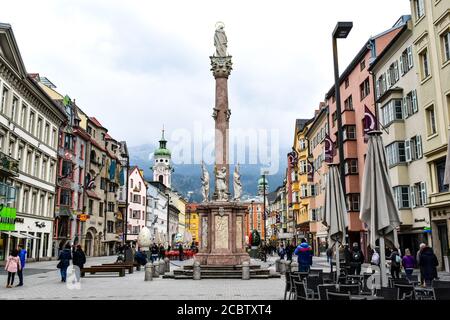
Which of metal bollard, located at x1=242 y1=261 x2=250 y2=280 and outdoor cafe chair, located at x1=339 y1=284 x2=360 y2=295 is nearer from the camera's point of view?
outdoor cafe chair, located at x1=339 y1=284 x2=360 y2=295

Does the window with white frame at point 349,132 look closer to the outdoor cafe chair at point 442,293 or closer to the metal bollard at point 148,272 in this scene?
the metal bollard at point 148,272

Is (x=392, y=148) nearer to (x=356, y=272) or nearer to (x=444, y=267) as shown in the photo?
(x=444, y=267)

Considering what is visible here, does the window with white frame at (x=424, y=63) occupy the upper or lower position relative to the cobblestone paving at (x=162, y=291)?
upper

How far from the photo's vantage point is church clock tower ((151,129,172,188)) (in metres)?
145

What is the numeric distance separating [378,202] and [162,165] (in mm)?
136493

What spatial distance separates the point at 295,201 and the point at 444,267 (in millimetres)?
43823

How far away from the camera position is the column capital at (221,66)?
26.7 metres

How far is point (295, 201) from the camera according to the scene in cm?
7138

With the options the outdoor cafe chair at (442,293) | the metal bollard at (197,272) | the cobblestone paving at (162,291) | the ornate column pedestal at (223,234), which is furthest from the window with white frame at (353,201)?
the outdoor cafe chair at (442,293)

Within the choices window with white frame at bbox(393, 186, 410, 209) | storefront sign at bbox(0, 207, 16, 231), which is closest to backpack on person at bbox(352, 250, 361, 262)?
window with white frame at bbox(393, 186, 410, 209)

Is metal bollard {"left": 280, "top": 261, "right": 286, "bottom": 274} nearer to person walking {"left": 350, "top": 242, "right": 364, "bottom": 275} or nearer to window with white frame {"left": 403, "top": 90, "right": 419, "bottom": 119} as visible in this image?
person walking {"left": 350, "top": 242, "right": 364, "bottom": 275}

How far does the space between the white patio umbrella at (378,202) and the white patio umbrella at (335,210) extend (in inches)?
179

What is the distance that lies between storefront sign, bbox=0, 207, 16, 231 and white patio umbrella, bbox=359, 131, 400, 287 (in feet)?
96.3
